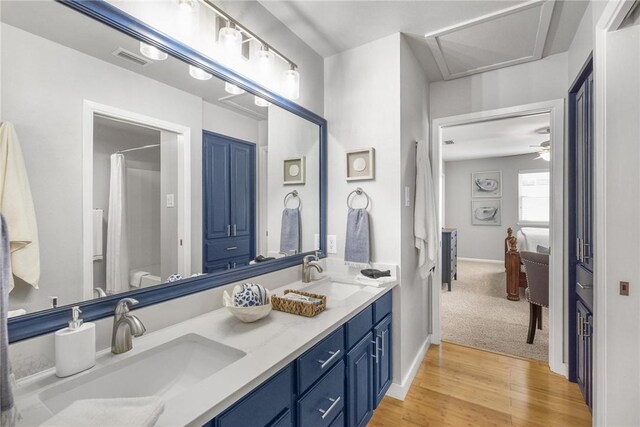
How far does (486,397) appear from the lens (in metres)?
2.08

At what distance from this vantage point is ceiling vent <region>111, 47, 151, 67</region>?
42.8 inches

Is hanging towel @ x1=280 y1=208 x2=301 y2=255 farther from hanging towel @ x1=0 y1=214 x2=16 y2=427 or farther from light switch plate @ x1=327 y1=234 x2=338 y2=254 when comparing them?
hanging towel @ x1=0 y1=214 x2=16 y2=427

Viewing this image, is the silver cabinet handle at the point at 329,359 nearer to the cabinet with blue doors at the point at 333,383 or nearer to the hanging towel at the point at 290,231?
the cabinet with blue doors at the point at 333,383

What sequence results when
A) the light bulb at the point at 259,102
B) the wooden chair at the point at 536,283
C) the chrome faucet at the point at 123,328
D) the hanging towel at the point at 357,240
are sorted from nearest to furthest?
1. the chrome faucet at the point at 123,328
2. the light bulb at the point at 259,102
3. the hanging towel at the point at 357,240
4. the wooden chair at the point at 536,283

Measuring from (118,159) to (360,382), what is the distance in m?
1.56

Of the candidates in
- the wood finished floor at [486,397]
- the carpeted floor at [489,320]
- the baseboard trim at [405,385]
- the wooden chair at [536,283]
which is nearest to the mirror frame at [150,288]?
the baseboard trim at [405,385]

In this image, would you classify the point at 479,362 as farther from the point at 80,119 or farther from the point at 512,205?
the point at 512,205

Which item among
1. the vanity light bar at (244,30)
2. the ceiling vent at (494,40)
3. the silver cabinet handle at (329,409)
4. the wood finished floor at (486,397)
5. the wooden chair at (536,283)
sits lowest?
the wood finished floor at (486,397)

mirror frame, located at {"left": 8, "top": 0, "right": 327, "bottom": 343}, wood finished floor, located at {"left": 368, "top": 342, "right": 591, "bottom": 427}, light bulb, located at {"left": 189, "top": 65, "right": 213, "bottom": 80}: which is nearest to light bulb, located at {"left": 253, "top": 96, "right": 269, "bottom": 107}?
mirror frame, located at {"left": 8, "top": 0, "right": 327, "bottom": 343}

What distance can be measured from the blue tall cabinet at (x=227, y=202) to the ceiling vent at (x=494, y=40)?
1.65 meters

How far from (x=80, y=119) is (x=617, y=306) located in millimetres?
2317

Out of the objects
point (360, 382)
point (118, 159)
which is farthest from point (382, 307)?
point (118, 159)

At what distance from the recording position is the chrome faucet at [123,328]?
0.97 meters

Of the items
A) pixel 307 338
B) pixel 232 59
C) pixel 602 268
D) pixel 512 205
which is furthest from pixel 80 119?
pixel 512 205
